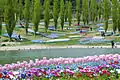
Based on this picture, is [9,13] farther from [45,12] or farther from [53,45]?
[45,12]

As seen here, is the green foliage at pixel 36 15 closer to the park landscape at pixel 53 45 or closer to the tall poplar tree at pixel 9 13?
the park landscape at pixel 53 45

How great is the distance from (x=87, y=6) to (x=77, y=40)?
22733 millimetres

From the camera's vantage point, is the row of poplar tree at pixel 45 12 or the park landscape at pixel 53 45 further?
the row of poplar tree at pixel 45 12

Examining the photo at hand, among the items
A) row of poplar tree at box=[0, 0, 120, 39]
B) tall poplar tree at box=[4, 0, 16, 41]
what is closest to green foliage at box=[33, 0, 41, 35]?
row of poplar tree at box=[0, 0, 120, 39]

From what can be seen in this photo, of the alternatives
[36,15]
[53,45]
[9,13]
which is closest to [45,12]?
[36,15]

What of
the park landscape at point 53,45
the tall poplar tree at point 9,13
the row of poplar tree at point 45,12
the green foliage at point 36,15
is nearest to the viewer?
the park landscape at point 53,45

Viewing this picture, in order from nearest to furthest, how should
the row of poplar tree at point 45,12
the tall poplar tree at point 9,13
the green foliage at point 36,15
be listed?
the tall poplar tree at point 9,13 → the row of poplar tree at point 45,12 → the green foliage at point 36,15

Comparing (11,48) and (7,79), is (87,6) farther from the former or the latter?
(7,79)

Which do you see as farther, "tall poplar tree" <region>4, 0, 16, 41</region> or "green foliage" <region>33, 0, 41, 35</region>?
"green foliage" <region>33, 0, 41, 35</region>

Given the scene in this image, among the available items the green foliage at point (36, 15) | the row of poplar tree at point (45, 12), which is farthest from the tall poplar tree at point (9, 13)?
the green foliage at point (36, 15)

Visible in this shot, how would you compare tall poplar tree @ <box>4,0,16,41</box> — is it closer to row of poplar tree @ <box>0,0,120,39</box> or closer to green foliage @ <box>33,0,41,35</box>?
row of poplar tree @ <box>0,0,120,39</box>

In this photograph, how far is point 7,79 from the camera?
9062 mm

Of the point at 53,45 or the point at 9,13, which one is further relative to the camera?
the point at 9,13

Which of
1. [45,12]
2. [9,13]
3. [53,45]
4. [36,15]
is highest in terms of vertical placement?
[9,13]
